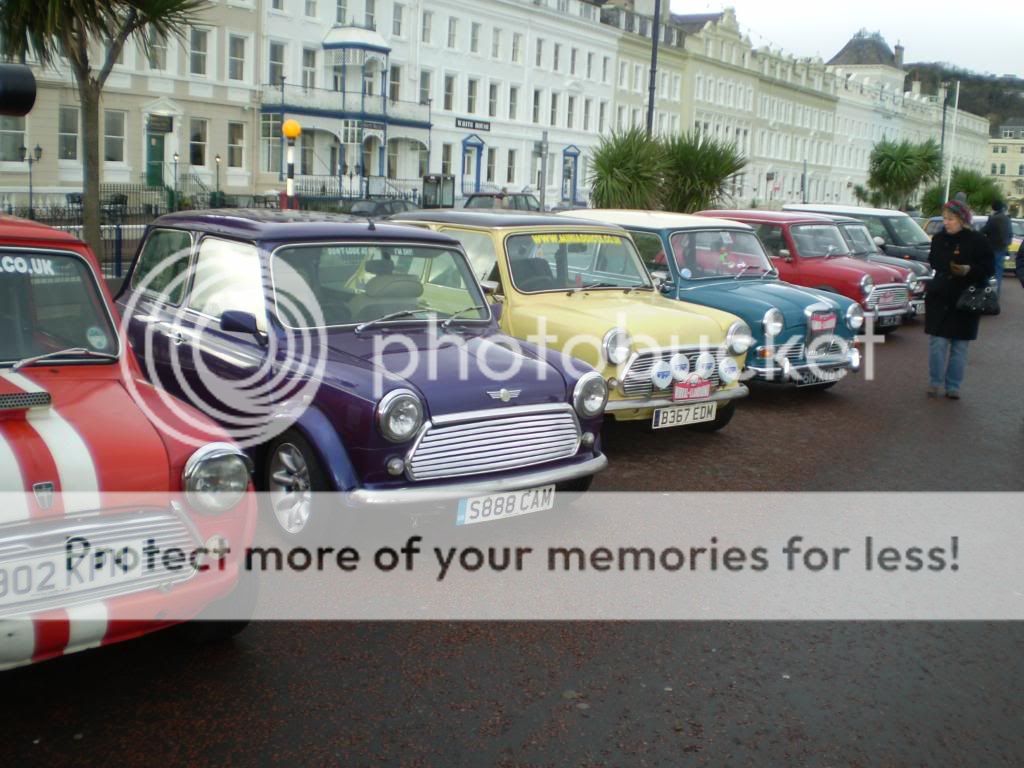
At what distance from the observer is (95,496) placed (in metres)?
3.76

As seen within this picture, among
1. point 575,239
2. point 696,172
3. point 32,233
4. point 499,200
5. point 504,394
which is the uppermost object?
point 696,172

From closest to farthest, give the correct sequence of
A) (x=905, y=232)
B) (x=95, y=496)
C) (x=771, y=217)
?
1. (x=95, y=496)
2. (x=771, y=217)
3. (x=905, y=232)

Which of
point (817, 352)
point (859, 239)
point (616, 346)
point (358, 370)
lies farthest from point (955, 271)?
point (358, 370)

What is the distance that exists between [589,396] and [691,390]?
2193mm

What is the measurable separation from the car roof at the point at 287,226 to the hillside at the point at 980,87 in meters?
139

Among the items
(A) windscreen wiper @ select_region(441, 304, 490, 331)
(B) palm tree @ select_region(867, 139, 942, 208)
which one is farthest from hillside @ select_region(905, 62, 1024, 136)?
(A) windscreen wiper @ select_region(441, 304, 490, 331)

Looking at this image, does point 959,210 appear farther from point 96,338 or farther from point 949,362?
point 96,338

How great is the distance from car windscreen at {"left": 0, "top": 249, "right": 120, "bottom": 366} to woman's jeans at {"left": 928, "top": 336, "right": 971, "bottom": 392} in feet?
28.7

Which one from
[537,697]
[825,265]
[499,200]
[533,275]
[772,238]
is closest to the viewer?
[537,697]

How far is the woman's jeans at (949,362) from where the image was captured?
11000mm

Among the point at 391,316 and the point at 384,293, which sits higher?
the point at 384,293

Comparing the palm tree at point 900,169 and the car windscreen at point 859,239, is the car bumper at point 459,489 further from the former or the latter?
the palm tree at point 900,169

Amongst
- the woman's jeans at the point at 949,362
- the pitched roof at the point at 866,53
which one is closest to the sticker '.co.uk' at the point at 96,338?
the woman's jeans at the point at 949,362

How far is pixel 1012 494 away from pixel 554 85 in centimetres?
5448
